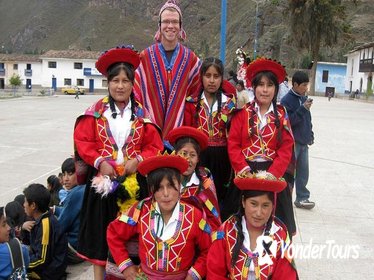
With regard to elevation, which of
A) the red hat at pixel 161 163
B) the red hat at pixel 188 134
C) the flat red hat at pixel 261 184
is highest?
the red hat at pixel 188 134

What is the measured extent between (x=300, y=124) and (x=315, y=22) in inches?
1641

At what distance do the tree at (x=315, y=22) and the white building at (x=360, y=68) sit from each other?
4.68 m

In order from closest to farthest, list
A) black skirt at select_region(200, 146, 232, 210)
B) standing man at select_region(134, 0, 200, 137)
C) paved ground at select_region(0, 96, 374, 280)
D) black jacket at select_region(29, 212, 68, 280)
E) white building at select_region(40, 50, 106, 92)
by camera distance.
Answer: black jacket at select_region(29, 212, 68, 280)
black skirt at select_region(200, 146, 232, 210)
standing man at select_region(134, 0, 200, 137)
paved ground at select_region(0, 96, 374, 280)
white building at select_region(40, 50, 106, 92)

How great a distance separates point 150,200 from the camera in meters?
2.97

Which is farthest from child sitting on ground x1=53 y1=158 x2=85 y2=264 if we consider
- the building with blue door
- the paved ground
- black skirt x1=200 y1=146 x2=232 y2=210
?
the building with blue door

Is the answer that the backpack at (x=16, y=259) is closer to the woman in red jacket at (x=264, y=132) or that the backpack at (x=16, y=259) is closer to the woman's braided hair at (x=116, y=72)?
the woman's braided hair at (x=116, y=72)

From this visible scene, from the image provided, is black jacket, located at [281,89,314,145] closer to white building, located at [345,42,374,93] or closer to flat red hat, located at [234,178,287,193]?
flat red hat, located at [234,178,287,193]

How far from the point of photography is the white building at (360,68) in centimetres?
4800

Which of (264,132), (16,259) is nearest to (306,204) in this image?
(264,132)

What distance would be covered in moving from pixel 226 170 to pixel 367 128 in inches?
482

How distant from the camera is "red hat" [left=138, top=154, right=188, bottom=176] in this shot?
2822 mm

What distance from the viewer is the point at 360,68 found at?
51375 mm

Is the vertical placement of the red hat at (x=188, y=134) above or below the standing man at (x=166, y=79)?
below

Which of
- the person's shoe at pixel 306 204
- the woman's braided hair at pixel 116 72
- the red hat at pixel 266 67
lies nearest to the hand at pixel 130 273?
the woman's braided hair at pixel 116 72
